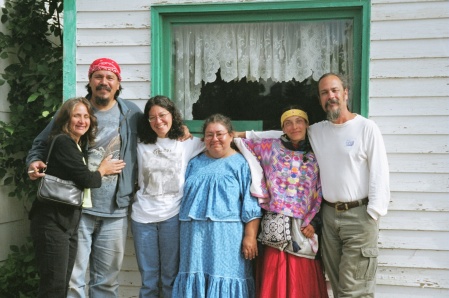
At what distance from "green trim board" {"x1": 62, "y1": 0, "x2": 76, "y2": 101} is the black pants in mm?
1321

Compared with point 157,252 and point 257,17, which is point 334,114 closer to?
point 257,17

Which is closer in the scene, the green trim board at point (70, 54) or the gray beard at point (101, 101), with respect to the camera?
the gray beard at point (101, 101)

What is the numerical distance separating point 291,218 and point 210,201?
0.57 meters

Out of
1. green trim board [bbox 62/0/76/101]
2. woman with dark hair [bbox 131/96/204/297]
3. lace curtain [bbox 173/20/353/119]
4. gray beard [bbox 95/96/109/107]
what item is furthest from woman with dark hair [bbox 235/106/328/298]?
green trim board [bbox 62/0/76/101]

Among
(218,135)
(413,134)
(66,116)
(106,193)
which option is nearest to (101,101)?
(66,116)

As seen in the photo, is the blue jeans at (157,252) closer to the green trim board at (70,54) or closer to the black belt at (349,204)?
the black belt at (349,204)

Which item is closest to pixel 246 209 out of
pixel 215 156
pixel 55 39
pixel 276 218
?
pixel 276 218

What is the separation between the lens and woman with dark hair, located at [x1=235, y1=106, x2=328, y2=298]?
3562 millimetres

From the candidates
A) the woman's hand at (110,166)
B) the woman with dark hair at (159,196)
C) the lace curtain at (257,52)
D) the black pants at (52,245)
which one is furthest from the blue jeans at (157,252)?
the lace curtain at (257,52)

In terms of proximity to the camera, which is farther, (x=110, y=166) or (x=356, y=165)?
(x=110, y=166)

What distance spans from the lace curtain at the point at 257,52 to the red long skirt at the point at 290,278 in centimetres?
146

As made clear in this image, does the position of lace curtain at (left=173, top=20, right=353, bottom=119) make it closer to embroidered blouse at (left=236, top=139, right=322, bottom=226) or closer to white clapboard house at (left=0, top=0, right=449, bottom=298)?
white clapboard house at (left=0, top=0, right=449, bottom=298)

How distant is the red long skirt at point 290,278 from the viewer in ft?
11.6

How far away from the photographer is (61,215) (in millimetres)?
3322
